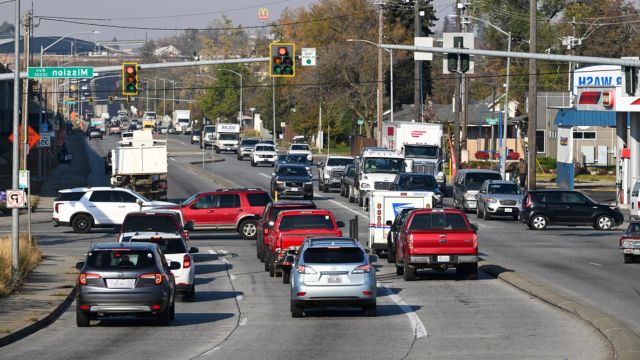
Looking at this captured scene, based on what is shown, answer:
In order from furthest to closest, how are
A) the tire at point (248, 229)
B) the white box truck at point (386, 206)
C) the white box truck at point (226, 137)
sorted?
the white box truck at point (226, 137)
the tire at point (248, 229)
the white box truck at point (386, 206)

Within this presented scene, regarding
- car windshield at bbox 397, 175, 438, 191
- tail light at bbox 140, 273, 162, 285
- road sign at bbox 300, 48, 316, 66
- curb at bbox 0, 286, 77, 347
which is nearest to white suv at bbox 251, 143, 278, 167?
car windshield at bbox 397, 175, 438, 191

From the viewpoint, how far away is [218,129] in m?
110

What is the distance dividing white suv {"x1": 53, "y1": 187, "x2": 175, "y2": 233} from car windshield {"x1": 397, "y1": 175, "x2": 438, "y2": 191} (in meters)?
11.3

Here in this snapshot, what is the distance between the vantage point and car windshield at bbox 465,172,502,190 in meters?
53.9

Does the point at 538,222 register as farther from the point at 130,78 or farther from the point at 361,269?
the point at 361,269

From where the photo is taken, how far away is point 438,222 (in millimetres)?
29641

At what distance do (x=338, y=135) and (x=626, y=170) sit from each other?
219ft

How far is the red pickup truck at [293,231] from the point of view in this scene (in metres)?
30.1

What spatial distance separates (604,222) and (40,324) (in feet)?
97.6

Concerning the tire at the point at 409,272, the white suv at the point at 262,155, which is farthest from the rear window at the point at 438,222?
the white suv at the point at 262,155

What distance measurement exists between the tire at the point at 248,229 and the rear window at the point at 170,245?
17.1 metres

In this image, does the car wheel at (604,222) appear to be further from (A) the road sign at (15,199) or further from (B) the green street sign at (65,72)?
(A) the road sign at (15,199)

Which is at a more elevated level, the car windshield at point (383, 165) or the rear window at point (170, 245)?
the car windshield at point (383, 165)

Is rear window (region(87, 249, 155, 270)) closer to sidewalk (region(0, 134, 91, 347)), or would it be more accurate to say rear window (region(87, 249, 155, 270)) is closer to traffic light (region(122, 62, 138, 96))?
sidewalk (region(0, 134, 91, 347))
